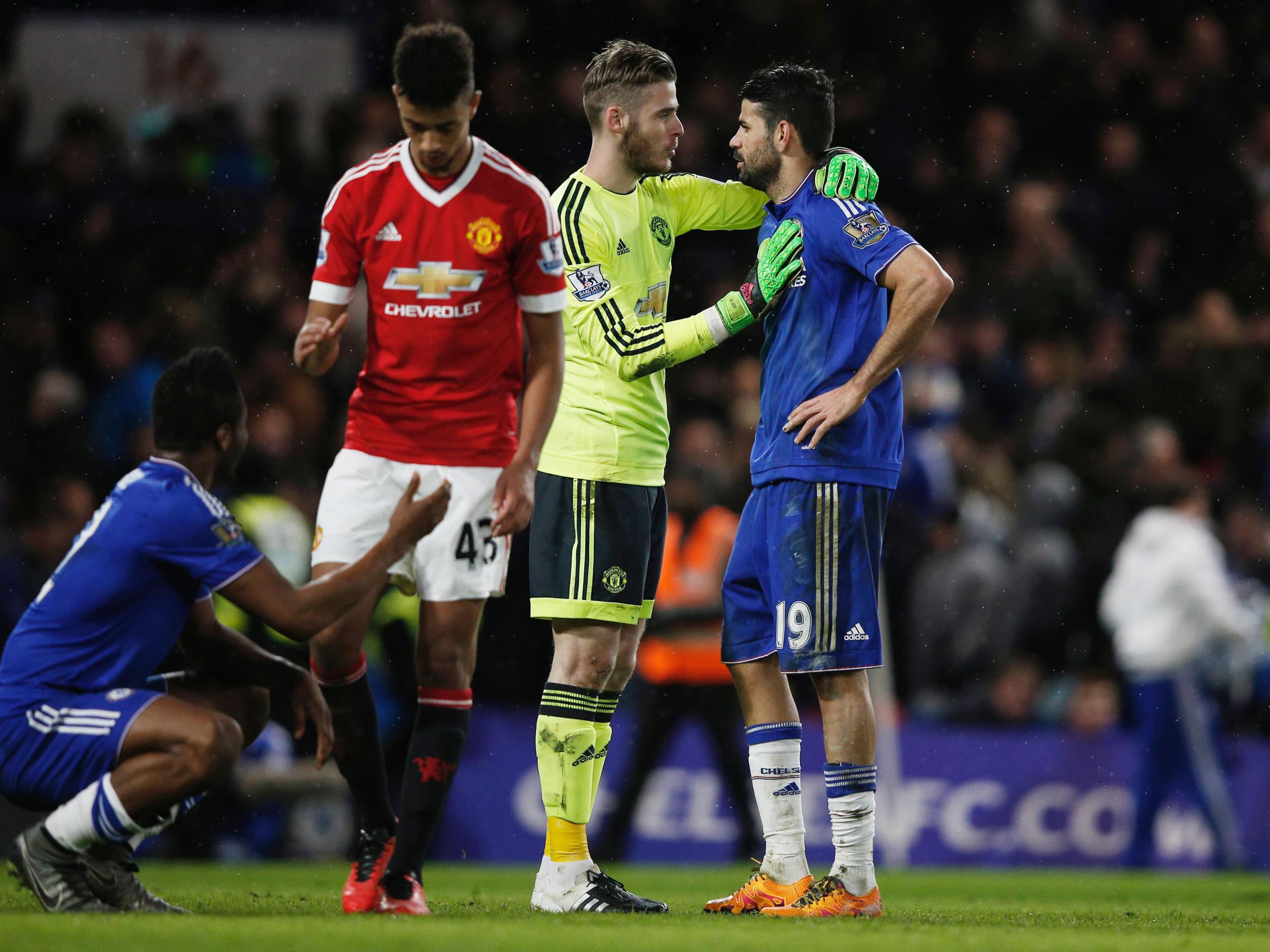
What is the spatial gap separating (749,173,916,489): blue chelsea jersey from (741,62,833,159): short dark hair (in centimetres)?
17

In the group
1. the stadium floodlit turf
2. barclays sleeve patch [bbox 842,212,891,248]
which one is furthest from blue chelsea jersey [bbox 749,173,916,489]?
the stadium floodlit turf

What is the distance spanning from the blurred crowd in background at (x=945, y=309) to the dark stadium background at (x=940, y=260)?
2cm

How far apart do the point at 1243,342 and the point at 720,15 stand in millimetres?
5112

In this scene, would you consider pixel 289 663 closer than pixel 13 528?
Yes

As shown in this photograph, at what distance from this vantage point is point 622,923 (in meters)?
4.94

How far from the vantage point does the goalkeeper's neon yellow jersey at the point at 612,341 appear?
5652mm

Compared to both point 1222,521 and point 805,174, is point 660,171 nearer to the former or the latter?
point 805,174

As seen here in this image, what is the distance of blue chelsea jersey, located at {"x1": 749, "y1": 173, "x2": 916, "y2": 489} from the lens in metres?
5.48

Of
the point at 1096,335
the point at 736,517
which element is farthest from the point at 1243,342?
the point at 736,517

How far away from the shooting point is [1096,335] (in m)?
13.2

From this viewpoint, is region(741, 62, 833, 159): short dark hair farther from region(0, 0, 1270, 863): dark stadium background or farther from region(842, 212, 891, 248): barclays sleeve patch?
region(0, 0, 1270, 863): dark stadium background

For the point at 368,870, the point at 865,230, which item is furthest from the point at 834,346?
the point at 368,870

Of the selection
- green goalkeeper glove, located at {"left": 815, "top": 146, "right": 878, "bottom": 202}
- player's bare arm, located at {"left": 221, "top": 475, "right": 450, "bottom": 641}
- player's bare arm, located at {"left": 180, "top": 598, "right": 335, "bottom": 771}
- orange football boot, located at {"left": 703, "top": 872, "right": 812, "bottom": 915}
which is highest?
green goalkeeper glove, located at {"left": 815, "top": 146, "right": 878, "bottom": 202}

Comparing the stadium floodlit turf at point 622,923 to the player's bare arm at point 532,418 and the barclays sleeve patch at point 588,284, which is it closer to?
the player's bare arm at point 532,418
